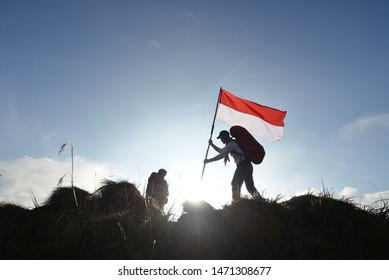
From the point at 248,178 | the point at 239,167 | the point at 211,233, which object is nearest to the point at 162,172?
the point at 239,167

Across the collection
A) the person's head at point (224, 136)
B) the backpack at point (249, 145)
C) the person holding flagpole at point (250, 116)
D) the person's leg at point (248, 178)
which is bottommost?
the person's leg at point (248, 178)

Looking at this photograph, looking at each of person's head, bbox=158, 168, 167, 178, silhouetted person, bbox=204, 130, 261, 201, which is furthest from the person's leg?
person's head, bbox=158, 168, 167, 178

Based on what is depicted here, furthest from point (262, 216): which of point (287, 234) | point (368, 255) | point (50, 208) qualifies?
point (50, 208)

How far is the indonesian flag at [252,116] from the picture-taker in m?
10.3

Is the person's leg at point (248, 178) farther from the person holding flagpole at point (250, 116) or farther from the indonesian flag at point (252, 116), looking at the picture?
the indonesian flag at point (252, 116)

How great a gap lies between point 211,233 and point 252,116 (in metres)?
5.71

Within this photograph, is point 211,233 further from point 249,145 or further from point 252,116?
point 252,116

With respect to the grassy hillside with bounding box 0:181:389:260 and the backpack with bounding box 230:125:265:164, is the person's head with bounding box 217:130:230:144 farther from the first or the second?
the grassy hillside with bounding box 0:181:389:260

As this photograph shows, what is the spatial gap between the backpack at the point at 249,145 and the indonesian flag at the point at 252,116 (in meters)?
1.95

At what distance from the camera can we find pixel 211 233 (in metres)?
5.53

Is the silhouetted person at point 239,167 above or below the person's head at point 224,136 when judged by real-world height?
below

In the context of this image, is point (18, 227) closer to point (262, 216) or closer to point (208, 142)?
point (262, 216)

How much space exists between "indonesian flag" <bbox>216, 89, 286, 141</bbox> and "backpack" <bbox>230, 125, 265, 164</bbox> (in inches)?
76.7

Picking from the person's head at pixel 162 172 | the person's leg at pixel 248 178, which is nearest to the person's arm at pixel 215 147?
the person's leg at pixel 248 178
